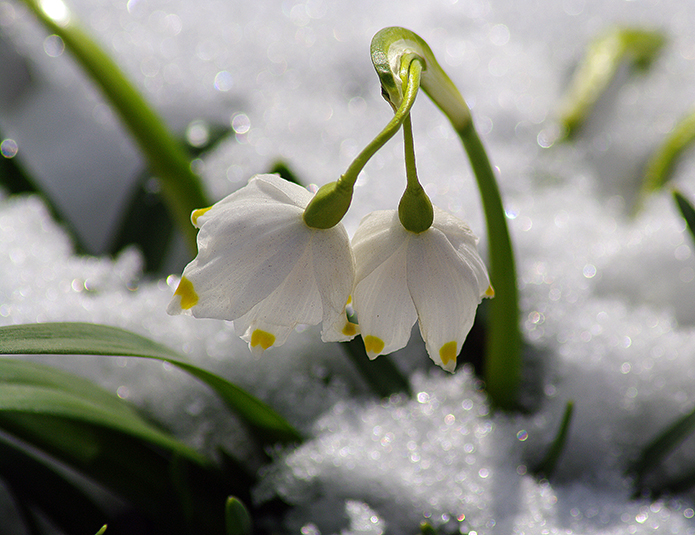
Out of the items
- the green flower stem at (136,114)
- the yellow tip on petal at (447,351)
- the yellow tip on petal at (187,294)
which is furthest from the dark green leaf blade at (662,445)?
the green flower stem at (136,114)

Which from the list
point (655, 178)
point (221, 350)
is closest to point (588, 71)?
point (655, 178)

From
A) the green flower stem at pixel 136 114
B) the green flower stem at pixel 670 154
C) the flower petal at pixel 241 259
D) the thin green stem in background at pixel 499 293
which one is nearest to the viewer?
the flower petal at pixel 241 259

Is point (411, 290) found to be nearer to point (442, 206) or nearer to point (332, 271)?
point (332, 271)

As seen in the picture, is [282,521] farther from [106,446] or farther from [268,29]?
[268,29]

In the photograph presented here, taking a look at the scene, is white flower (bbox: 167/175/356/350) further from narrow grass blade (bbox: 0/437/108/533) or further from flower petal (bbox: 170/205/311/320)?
narrow grass blade (bbox: 0/437/108/533)

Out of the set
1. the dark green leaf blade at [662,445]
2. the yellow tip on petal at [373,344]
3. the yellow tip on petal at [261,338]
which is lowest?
the dark green leaf blade at [662,445]

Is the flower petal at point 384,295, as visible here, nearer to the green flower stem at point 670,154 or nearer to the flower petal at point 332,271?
the flower petal at point 332,271

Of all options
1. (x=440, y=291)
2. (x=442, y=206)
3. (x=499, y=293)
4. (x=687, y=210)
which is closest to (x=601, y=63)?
(x=442, y=206)
